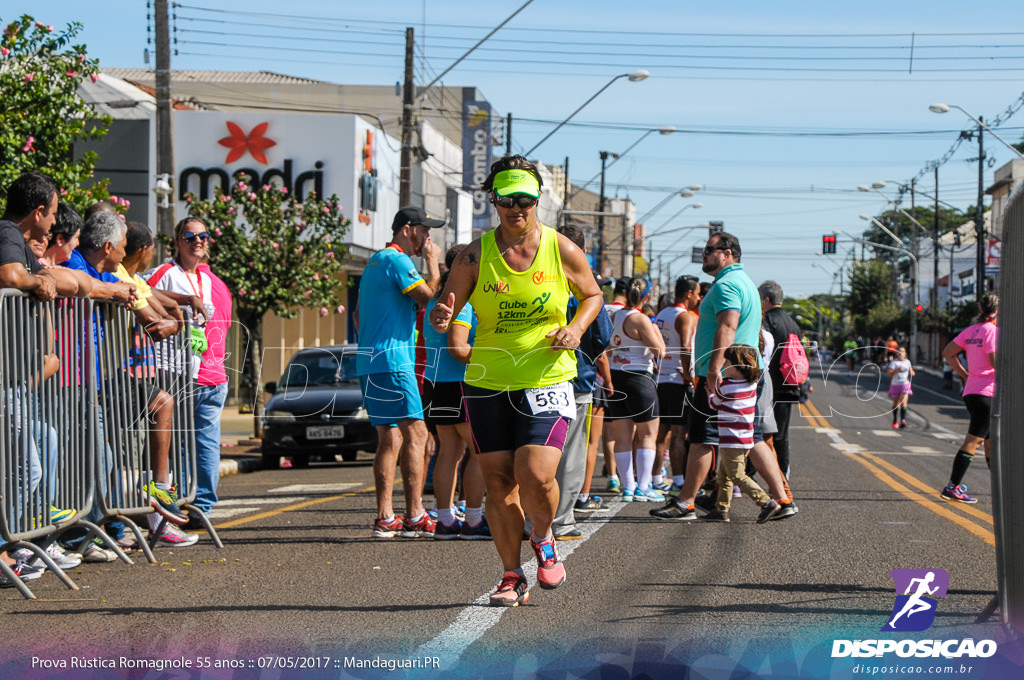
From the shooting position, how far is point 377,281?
8.65 metres

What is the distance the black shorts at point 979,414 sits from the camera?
11336 mm

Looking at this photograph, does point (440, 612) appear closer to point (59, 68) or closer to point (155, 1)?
point (59, 68)

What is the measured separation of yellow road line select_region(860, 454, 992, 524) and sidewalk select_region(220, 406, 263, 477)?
828 cm

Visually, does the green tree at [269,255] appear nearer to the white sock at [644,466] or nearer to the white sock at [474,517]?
the white sock at [644,466]

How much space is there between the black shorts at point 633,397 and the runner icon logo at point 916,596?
438 centimetres

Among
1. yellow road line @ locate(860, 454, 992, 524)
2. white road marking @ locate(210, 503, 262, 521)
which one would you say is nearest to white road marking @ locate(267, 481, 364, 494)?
white road marking @ locate(210, 503, 262, 521)

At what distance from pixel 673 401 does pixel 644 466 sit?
A: 0.74 meters

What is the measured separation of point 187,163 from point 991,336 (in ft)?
84.0

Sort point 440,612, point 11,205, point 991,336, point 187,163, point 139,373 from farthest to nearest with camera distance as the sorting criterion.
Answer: point 187,163 → point 991,336 → point 139,373 → point 11,205 → point 440,612

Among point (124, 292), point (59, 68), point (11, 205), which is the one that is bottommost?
point (124, 292)

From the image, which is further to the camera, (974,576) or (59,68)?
(59,68)

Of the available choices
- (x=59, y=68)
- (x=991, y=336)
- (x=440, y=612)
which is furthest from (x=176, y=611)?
(x=59, y=68)

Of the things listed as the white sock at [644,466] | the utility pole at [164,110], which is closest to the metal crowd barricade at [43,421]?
the white sock at [644,466]

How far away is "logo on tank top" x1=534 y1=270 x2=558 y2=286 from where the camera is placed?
20.3 feet
